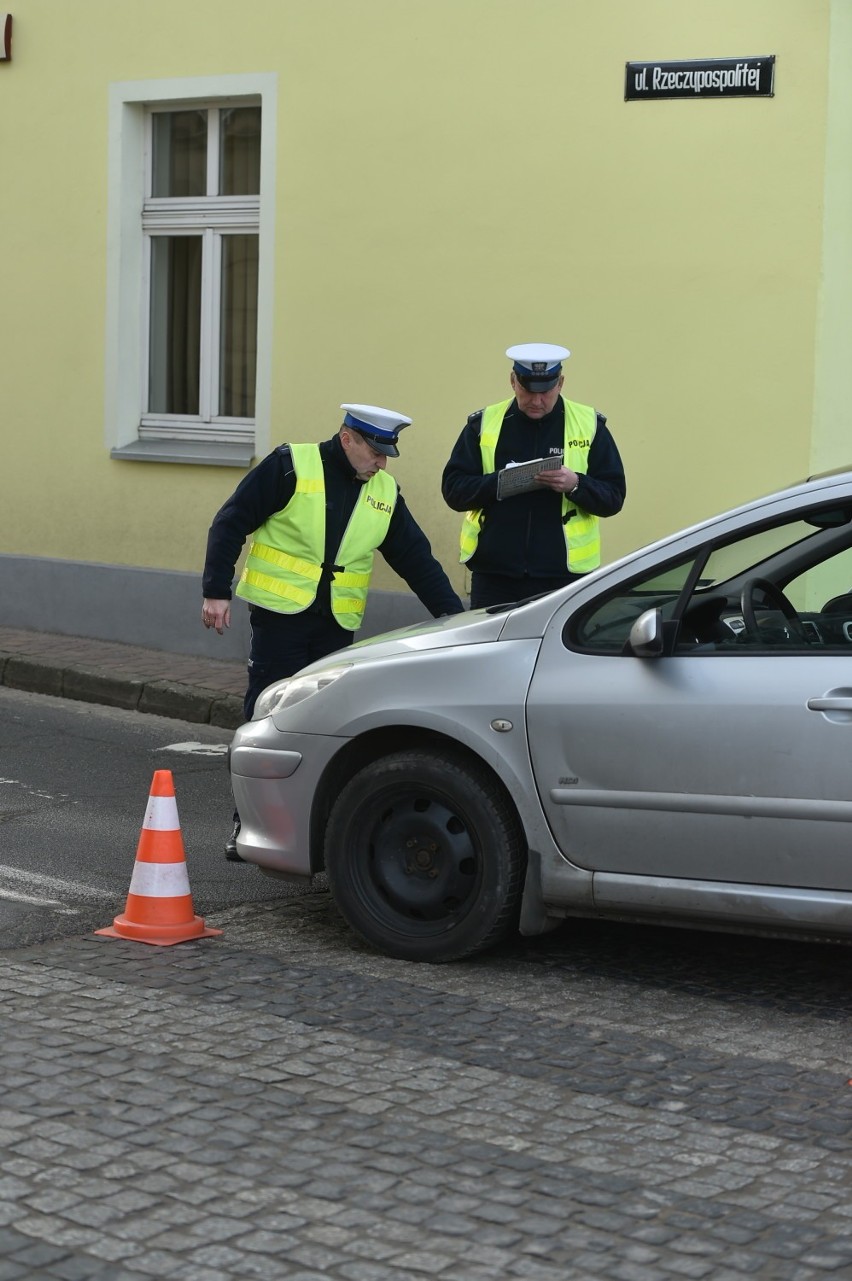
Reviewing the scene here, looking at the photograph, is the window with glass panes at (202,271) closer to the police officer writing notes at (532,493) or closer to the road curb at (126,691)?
the road curb at (126,691)

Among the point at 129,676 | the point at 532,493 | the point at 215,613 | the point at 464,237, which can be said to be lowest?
the point at 129,676

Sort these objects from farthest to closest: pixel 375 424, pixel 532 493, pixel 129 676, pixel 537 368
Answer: pixel 129 676 → pixel 532 493 → pixel 537 368 → pixel 375 424

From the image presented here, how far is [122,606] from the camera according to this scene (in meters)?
11.9

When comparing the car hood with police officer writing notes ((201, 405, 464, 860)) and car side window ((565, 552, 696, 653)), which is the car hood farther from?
police officer writing notes ((201, 405, 464, 860))

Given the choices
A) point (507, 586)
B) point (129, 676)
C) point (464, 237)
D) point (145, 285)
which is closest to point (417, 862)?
point (507, 586)

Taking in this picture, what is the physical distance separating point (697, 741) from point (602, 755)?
30 cm

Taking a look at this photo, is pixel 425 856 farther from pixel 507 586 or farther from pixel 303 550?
pixel 507 586

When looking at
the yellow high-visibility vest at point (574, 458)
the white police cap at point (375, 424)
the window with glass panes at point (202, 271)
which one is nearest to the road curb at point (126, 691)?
the window with glass panes at point (202, 271)

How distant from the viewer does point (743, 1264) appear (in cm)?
364

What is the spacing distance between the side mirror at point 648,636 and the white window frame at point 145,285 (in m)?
6.41

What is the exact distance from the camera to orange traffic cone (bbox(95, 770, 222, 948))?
19.4 ft

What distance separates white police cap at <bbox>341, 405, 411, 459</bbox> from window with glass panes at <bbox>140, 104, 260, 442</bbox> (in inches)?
202

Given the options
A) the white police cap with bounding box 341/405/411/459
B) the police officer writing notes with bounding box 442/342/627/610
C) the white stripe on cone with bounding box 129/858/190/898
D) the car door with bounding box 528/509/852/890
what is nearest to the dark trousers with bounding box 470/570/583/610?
the police officer writing notes with bounding box 442/342/627/610

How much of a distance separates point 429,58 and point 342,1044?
715 cm
